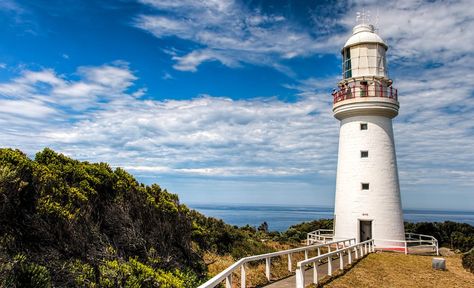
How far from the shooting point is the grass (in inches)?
480

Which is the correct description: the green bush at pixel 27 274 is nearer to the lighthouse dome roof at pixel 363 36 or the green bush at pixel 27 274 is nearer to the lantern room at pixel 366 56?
the lantern room at pixel 366 56

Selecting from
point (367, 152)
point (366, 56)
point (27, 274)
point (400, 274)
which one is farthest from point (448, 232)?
point (27, 274)

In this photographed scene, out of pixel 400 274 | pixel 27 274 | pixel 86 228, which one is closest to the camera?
pixel 27 274

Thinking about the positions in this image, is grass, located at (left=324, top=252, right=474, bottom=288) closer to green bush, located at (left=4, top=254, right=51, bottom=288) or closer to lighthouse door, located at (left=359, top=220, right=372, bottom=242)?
lighthouse door, located at (left=359, top=220, right=372, bottom=242)

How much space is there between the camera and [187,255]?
9.18 metres

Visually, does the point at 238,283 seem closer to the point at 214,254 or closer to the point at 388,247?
the point at 214,254

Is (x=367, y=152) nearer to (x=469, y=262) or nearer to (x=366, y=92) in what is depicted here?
(x=366, y=92)

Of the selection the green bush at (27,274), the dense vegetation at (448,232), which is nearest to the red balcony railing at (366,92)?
the dense vegetation at (448,232)

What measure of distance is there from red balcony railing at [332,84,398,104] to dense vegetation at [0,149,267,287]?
1511 cm

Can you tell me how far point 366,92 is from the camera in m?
21.7

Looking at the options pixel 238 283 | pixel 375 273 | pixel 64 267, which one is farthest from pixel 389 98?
pixel 64 267

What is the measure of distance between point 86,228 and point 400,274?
451 inches

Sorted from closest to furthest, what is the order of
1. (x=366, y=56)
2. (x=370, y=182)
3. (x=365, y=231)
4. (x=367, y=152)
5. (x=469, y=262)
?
(x=469, y=262) → (x=370, y=182) → (x=367, y=152) → (x=365, y=231) → (x=366, y=56)

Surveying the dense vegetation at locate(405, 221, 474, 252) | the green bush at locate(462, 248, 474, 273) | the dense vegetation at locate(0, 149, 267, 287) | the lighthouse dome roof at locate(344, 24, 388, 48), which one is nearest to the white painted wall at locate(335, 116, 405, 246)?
the green bush at locate(462, 248, 474, 273)
